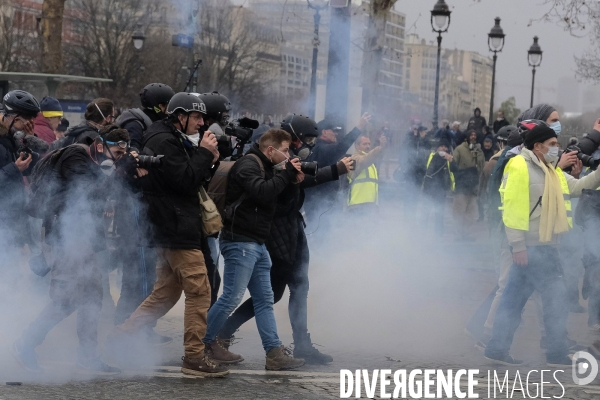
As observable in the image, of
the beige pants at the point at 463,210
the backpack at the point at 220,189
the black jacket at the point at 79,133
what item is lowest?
the beige pants at the point at 463,210

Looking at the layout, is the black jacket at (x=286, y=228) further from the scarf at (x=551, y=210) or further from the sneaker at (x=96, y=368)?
the scarf at (x=551, y=210)

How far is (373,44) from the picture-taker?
1588cm

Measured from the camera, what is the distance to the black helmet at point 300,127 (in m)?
6.64

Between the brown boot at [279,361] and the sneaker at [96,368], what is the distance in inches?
36.6

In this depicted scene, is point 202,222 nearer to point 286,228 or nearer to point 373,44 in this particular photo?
point 286,228

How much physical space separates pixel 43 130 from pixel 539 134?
496 centimetres

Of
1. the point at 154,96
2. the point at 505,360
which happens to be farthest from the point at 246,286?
the point at 505,360

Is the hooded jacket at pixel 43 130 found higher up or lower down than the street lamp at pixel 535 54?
lower down

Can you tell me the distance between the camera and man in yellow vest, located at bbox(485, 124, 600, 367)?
6.51 m

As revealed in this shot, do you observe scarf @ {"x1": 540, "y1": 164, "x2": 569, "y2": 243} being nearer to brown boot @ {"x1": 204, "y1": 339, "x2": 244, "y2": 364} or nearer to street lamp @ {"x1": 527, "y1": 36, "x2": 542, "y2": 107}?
brown boot @ {"x1": 204, "y1": 339, "x2": 244, "y2": 364}

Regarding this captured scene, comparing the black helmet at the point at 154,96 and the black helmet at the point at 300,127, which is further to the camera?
the black helmet at the point at 154,96

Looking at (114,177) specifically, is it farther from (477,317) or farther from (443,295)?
(443,295)

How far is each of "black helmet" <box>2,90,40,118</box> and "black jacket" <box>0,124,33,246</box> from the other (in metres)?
0.17

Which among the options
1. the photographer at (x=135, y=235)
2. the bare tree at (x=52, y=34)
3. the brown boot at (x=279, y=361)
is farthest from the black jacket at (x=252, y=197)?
the bare tree at (x=52, y=34)
